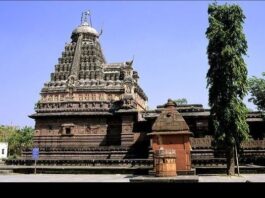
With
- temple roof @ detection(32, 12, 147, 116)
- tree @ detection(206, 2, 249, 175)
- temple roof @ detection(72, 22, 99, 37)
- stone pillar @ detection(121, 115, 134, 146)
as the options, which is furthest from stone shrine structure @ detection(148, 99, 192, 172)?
temple roof @ detection(72, 22, 99, 37)

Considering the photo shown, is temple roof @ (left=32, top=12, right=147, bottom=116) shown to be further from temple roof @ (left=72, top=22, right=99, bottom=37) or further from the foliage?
the foliage

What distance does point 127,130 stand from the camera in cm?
3606

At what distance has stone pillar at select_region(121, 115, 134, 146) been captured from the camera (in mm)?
35562

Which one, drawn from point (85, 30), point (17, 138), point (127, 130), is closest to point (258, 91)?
point (127, 130)

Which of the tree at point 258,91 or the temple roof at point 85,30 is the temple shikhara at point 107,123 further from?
the tree at point 258,91

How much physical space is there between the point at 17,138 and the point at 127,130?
4299cm

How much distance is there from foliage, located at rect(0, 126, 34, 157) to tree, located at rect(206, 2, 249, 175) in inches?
2035

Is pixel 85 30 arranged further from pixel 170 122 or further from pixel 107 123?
pixel 170 122

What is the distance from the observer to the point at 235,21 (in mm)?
22391

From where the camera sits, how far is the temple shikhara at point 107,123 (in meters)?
22.0

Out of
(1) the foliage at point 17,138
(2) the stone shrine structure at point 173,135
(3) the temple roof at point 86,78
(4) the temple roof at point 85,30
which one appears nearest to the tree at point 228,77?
(2) the stone shrine structure at point 173,135

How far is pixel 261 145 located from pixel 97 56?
28564 millimetres
